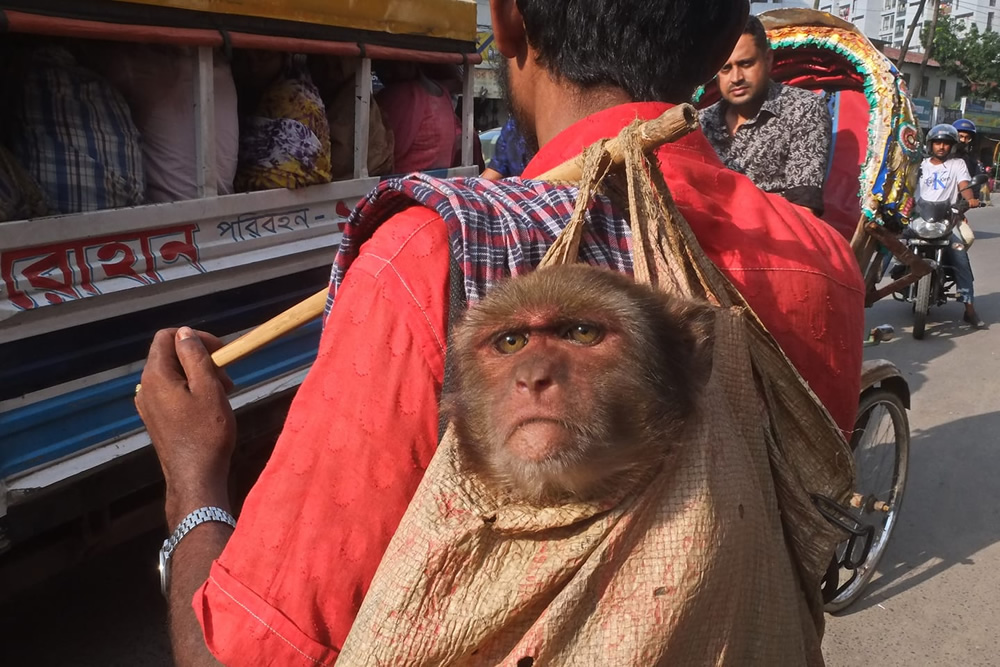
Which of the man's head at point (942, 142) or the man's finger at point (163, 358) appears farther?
the man's head at point (942, 142)

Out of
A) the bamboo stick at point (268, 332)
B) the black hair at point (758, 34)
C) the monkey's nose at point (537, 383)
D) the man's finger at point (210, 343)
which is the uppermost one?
the black hair at point (758, 34)

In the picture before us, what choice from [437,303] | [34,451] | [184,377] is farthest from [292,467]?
[34,451]

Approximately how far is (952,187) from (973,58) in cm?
3447

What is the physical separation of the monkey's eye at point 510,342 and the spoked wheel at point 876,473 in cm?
294

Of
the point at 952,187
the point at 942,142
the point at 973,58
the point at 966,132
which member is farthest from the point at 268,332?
the point at 973,58

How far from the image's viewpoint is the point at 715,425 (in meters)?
0.87

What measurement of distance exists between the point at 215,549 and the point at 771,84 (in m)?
3.50

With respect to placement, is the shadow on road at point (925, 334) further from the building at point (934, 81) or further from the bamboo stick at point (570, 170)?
the building at point (934, 81)

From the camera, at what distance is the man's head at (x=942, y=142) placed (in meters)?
9.41

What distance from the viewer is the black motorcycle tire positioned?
7.49 m

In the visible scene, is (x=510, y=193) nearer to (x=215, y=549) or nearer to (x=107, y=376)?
(x=215, y=549)

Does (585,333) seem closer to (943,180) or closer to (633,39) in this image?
(633,39)

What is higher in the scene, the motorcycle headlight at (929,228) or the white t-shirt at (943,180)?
the white t-shirt at (943,180)

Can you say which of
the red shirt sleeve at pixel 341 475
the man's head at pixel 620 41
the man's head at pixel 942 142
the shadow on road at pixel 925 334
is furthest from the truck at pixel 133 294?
the man's head at pixel 942 142
